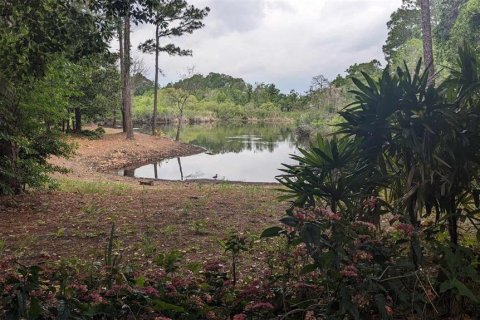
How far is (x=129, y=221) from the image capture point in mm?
6145

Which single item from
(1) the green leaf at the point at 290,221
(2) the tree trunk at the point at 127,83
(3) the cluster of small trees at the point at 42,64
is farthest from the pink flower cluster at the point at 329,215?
(2) the tree trunk at the point at 127,83

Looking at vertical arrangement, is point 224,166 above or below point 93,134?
below

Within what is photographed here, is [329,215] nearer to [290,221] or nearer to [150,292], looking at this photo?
[290,221]

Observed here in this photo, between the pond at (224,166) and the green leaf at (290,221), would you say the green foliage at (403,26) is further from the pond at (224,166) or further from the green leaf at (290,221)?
the green leaf at (290,221)

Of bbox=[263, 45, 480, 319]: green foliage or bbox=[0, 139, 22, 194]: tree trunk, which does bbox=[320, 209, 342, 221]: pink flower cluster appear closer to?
bbox=[263, 45, 480, 319]: green foliage

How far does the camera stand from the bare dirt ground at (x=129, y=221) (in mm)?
4852

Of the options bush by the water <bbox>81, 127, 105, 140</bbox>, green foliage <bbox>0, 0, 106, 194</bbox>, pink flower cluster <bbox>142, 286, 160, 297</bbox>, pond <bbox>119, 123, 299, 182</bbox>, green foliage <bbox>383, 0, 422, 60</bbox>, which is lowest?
pond <bbox>119, 123, 299, 182</bbox>

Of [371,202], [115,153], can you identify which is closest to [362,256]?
[371,202]

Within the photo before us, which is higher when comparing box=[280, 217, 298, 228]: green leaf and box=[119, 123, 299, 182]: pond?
box=[280, 217, 298, 228]: green leaf

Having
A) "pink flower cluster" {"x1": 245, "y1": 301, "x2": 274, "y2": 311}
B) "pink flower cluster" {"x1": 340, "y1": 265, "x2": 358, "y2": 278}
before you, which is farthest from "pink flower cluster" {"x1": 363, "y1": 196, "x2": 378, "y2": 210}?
"pink flower cluster" {"x1": 245, "y1": 301, "x2": 274, "y2": 311}

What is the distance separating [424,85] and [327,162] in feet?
2.52

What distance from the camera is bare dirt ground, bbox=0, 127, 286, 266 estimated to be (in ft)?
15.9

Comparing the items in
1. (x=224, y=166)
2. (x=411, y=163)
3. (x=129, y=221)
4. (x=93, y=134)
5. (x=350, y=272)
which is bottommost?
(x=224, y=166)

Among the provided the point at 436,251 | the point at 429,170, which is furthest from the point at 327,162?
the point at 436,251
